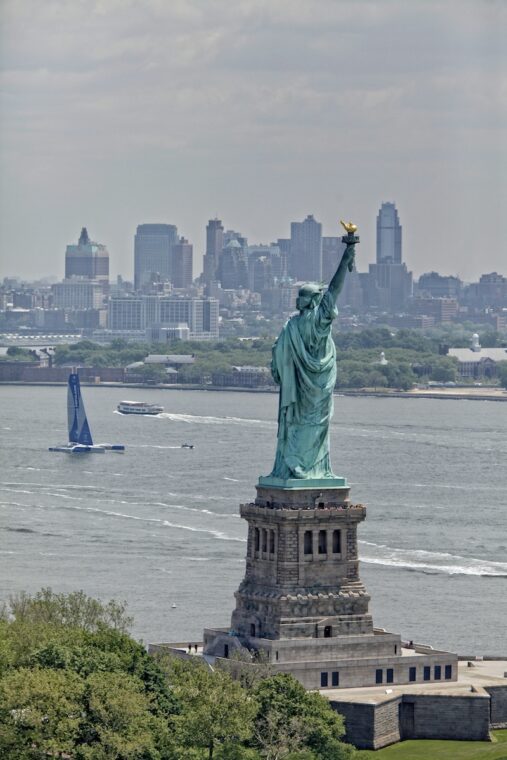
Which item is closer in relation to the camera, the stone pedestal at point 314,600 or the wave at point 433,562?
the stone pedestal at point 314,600

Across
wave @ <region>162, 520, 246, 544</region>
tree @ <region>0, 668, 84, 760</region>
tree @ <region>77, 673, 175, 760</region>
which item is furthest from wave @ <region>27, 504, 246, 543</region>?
tree @ <region>0, 668, 84, 760</region>

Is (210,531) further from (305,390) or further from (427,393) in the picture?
(427,393)

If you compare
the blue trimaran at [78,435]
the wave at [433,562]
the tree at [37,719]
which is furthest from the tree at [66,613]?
the blue trimaran at [78,435]

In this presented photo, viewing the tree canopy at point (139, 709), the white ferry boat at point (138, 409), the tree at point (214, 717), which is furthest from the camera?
the white ferry boat at point (138, 409)

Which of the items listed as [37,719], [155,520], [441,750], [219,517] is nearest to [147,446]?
[155,520]

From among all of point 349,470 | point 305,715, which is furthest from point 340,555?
point 349,470

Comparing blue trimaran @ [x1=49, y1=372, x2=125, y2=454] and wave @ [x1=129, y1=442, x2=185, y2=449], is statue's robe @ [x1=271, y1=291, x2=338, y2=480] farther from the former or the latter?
wave @ [x1=129, y1=442, x2=185, y2=449]

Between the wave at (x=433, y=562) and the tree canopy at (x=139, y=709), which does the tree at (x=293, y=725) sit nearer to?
the tree canopy at (x=139, y=709)
